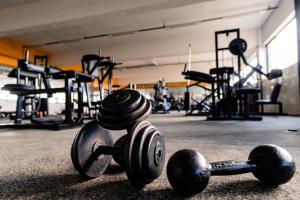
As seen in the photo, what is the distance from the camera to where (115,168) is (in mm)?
932

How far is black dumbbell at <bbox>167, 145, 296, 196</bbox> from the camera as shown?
0.59 m

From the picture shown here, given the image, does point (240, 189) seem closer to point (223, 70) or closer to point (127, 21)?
point (223, 70)

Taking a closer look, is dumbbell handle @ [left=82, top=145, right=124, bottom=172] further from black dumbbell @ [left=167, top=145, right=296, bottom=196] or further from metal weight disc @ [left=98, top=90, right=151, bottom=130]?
black dumbbell @ [left=167, top=145, right=296, bottom=196]

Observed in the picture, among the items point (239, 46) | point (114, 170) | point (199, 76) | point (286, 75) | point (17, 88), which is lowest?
point (114, 170)

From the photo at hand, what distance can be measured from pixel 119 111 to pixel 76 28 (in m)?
7.49

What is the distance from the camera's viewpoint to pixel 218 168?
65 cm

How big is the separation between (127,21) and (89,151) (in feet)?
21.6

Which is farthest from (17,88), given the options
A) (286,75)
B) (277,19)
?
(277,19)

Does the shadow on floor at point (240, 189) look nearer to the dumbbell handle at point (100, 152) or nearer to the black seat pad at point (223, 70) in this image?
the dumbbell handle at point (100, 152)

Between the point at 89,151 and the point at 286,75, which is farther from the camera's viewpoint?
the point at 286,75

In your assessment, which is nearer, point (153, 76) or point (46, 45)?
point (46, 45)

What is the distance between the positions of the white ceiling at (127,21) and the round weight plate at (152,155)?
4.56 metres

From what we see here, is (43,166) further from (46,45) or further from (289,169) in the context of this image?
(46,45)

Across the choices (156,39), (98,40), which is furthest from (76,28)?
(156,39)
